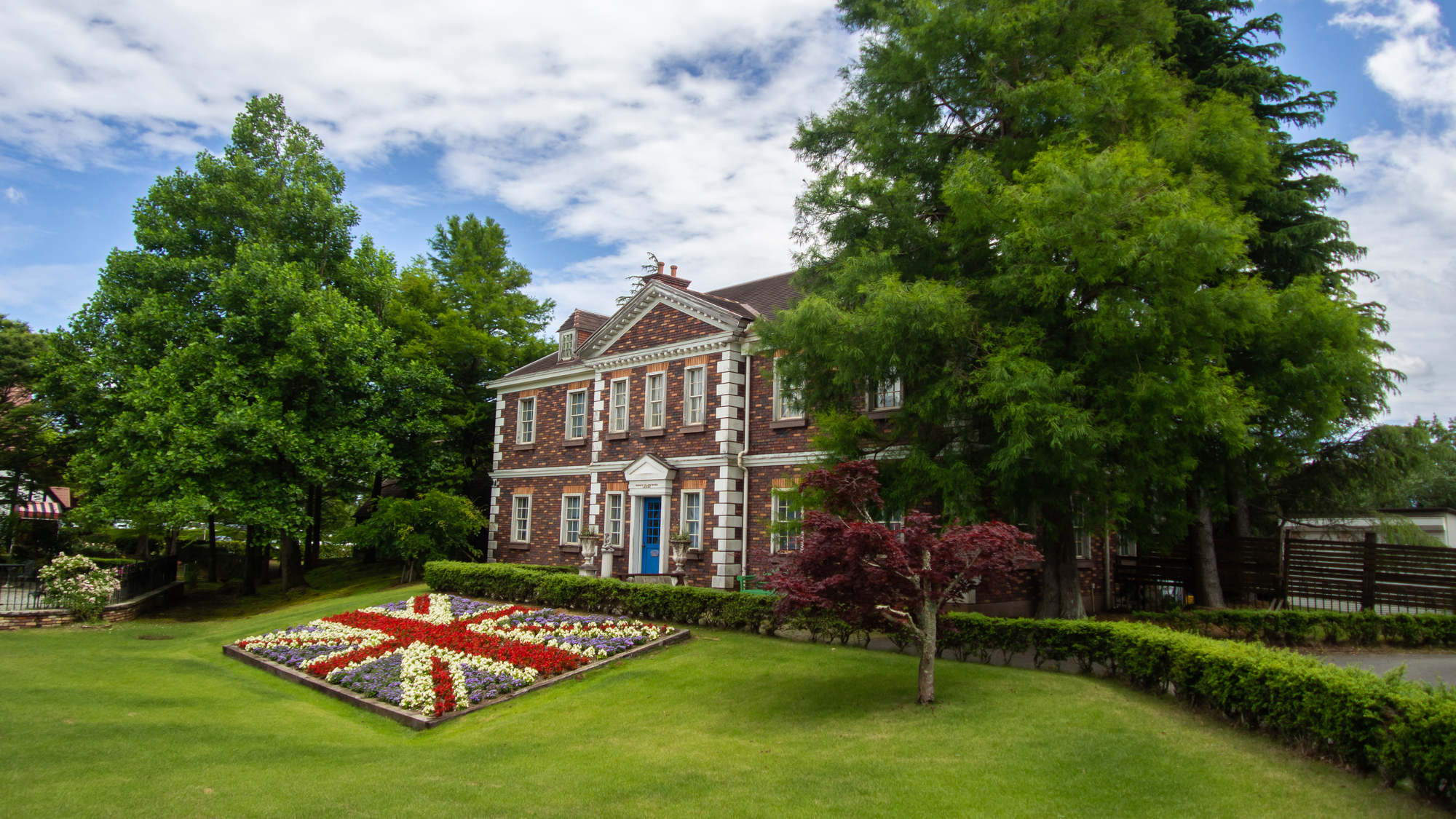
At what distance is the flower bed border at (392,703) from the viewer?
1130 centimetres

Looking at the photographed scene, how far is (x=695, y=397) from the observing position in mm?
23828

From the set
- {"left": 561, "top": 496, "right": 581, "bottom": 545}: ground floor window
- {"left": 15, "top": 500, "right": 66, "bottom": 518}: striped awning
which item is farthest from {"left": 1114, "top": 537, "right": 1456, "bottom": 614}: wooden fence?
{"left": 15, "top": 500, "right": 66, "bottom": 518}: striped awning

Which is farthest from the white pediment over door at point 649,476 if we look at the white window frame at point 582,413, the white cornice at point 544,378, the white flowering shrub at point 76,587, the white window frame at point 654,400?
the white flowering shrub at point 76,587

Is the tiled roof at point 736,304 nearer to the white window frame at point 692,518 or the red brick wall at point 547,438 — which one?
the red brick wall at point 547,438

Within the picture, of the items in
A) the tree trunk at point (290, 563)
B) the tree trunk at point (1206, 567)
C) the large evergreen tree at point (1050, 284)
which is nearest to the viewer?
the large evergreen tree at point (1050, 284)

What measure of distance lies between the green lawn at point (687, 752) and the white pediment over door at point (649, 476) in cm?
1052

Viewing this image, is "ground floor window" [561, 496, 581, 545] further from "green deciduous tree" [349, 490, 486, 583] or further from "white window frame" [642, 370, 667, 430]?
"white window frame" [642, 370, 667, 430]

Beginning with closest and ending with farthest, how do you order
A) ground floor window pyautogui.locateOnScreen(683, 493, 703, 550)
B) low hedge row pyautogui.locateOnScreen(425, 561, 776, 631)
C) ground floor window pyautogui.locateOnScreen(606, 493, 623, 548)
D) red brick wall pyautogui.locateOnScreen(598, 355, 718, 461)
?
low hedge row pyautogui.locateOnScreen(425, 561, 776, 631)
ground floor window pyautogui.locateOnScreen(683, 493, 703, 550)
red brick wall pyautogui.locateOnScreen(598, 355, 718, 461)
ground floor window pyautogui.locateOnScreen(606, 493, 623, 548)

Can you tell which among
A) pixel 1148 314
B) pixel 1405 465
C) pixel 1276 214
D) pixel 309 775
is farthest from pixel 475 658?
pixel 1405 465

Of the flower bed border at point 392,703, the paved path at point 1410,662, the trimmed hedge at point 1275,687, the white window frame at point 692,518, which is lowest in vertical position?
the flower bed border at point 392,703

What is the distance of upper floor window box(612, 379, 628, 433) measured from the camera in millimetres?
25984

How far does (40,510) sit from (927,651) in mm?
42268

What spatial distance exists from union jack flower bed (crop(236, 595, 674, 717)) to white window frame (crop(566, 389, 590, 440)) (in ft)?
30.2

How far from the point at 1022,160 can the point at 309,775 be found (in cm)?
1440
